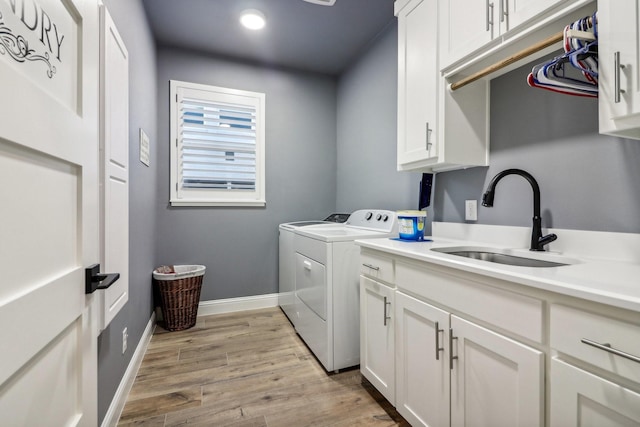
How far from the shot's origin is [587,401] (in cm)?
75

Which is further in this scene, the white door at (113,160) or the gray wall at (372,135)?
the gray wall at (372,135)

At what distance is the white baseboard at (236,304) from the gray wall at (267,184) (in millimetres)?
52

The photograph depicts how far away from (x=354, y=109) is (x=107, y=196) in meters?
2.45

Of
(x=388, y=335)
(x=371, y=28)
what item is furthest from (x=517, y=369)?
(x=371, y=28)

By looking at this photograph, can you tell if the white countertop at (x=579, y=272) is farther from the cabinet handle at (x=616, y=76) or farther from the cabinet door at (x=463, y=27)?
the cabinet door at (x=463, y=27)

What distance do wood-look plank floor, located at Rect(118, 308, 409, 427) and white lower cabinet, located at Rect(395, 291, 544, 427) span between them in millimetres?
344

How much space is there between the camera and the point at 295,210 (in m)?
3.37

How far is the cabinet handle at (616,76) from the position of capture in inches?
34.7

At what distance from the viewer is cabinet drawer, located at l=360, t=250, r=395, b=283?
1515mm

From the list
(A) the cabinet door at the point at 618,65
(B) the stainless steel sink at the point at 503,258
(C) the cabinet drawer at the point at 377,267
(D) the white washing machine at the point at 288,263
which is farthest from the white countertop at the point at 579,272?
(D) the white washing machine at the point at 288,263

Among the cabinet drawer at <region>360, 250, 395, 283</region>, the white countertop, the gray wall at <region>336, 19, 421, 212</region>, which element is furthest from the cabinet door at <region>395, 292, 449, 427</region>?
the gray wall at <region>336, 19, 421, 212</region>

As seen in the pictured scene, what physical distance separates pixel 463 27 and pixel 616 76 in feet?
2.46

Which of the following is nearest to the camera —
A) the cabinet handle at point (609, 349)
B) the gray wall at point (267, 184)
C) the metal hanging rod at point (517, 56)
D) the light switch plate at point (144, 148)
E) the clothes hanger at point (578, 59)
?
the cabinet handle at point (609, 349)

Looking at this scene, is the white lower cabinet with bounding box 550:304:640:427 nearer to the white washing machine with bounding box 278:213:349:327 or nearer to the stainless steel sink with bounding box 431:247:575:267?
the stainless steel sink with bounding box 431:247:575:267
